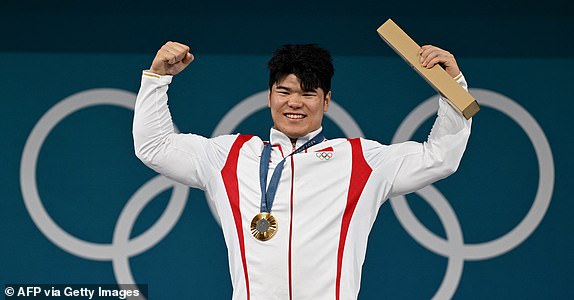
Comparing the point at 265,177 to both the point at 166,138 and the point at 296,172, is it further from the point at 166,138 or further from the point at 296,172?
the point at 166,138

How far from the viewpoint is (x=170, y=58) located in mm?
2910

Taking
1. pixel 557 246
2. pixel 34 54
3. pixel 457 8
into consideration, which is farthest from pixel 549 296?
pixel 34 54

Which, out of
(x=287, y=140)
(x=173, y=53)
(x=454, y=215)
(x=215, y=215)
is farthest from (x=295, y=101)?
(x=454, y=215)

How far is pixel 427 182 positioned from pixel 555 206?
Result: 1.49 meters

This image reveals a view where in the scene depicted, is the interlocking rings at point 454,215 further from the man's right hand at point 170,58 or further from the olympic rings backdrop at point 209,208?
the man's right hand at point 170,58

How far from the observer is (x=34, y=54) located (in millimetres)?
4352

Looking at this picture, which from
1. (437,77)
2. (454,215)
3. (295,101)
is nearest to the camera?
(437,77)

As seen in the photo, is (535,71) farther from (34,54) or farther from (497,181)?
(34,54)

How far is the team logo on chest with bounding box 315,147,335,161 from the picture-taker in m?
2.99

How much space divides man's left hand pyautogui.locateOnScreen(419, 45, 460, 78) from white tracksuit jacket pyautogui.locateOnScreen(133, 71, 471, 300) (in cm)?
4

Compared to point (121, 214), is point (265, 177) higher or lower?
lower

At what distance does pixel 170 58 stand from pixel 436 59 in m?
0.75

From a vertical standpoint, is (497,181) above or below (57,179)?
below

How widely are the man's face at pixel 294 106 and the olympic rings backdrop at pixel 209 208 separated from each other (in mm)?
1316
